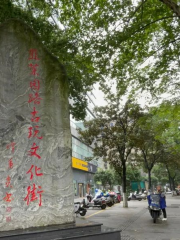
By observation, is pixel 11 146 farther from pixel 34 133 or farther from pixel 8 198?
pixel 8 198

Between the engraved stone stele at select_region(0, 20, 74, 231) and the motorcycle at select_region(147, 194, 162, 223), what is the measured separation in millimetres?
5658

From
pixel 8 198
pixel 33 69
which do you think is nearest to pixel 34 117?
pixel 33 69

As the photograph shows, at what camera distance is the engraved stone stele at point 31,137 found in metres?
3.91

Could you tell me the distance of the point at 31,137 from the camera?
4.23 meters

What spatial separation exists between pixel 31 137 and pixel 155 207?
6539 millimetres

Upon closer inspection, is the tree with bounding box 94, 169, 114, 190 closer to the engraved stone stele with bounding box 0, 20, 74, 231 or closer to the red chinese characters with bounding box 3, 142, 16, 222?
the engraved stone stele with bounding box 0, 20, 74, 231

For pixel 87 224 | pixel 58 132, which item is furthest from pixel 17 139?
pixel 87 224

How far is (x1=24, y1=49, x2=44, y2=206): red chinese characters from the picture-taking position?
4002 mm

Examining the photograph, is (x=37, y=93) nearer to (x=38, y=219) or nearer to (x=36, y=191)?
(x=36, y=191)

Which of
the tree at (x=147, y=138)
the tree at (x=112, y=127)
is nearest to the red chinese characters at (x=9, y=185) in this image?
the tree at (x=147, y=138)

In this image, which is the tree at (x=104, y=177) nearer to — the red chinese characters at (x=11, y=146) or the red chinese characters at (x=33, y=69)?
the red chinese characters at (x=33, y=69)

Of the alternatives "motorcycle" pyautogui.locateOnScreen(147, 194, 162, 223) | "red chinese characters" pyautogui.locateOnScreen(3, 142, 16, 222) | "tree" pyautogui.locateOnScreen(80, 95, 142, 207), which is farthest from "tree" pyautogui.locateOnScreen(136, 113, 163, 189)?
"red chinese characters" pyautogui.locateOnScreen(3, 142, 16, 222)

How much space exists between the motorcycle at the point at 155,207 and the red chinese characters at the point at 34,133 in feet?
20.2

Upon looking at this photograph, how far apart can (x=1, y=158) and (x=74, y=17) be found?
572cm
